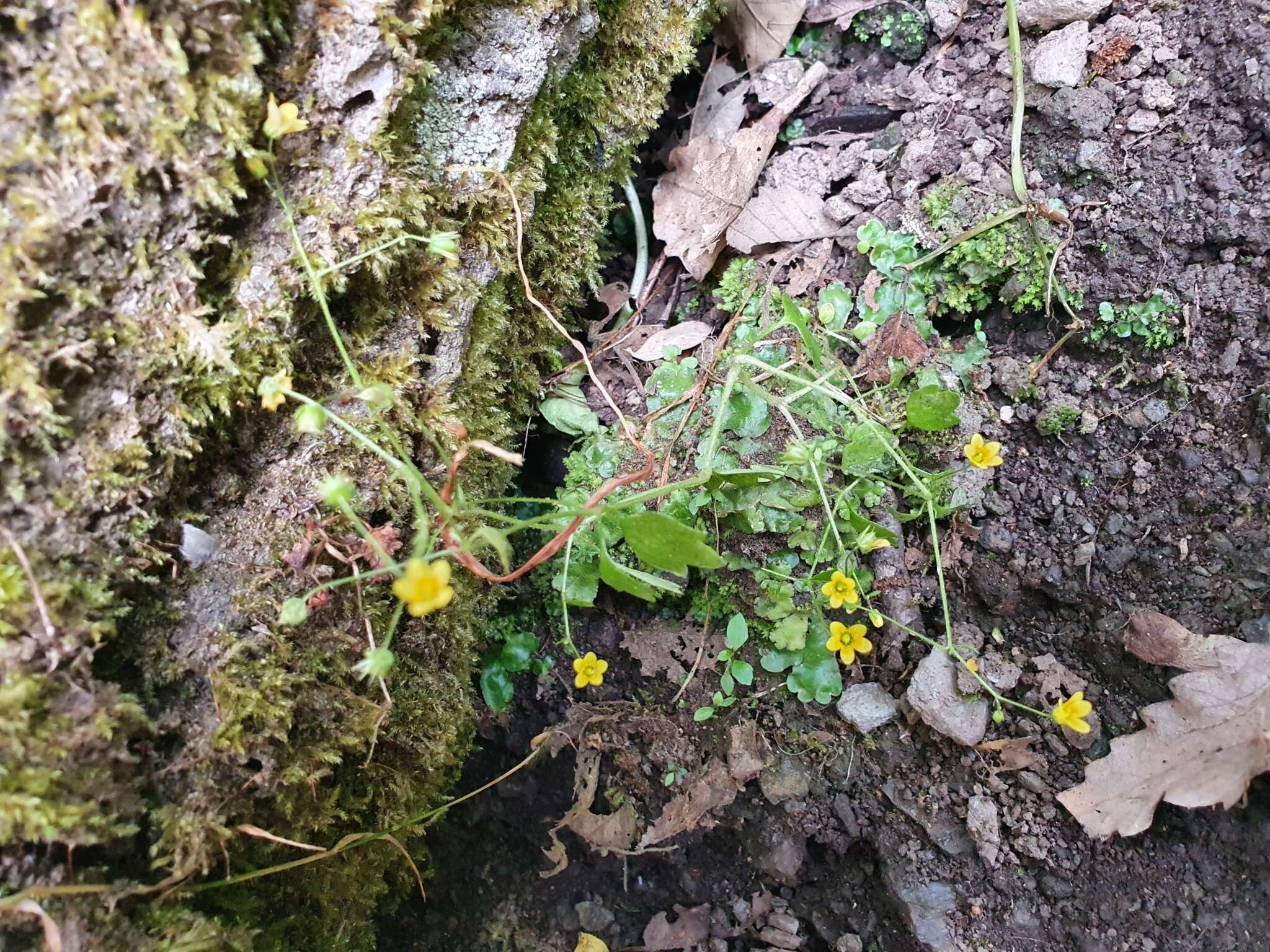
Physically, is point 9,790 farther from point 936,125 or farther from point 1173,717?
point 936,125

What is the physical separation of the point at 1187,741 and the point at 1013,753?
1.24ft

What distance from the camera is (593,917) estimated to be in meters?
2.21

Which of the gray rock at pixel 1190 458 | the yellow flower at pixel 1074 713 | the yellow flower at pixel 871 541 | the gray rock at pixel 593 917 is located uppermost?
the yellow flower at pixel 871 541

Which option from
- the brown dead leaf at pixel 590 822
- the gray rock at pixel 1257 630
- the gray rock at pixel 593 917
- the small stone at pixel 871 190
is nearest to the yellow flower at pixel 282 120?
the small stone at pixel 871 190

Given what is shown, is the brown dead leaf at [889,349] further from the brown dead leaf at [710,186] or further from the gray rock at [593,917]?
the gray rock at [593,917]

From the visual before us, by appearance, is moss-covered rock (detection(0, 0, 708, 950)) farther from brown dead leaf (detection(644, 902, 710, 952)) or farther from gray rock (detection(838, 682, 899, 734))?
gray rock (detection(838, 682, 899, 734))

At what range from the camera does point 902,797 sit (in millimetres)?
2053

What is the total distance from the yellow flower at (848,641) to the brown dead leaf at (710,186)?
1240mm

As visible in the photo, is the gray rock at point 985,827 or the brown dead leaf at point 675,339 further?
the brown dead leaf at point 675,339

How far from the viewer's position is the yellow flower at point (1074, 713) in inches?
69.7

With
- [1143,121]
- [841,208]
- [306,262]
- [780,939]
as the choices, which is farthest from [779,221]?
[780,939]

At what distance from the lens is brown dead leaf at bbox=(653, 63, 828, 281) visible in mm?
2535

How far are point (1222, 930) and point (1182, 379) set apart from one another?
1.32m

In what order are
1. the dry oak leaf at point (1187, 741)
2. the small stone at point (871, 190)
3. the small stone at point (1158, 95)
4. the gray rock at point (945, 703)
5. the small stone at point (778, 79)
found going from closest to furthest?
the dry oak leaf at point (1187, 741), the gray rock at point (945, 703), the small stone at point (1158, 95), the small stone at point (871, 190), the small stone at point (778, 79)
